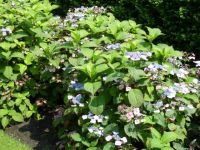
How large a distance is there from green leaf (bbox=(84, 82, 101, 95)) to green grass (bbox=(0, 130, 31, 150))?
1151 mm

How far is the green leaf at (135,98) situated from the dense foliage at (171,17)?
1891mm

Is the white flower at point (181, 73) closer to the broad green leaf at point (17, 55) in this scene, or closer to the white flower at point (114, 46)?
the white flower at point (114, 46)

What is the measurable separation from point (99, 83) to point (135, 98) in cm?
38

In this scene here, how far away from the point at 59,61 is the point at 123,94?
1.11m

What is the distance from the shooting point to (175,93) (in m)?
4.14

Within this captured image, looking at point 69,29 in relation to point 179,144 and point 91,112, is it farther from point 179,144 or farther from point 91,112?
point 179,144

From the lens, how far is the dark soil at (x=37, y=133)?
5022mm

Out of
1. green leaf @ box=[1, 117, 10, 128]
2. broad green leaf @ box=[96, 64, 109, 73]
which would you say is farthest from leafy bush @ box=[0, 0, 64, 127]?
broad green leaf @ box=[96, 64, 109, 73]

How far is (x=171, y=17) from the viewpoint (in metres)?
6.03

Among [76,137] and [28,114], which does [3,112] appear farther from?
[76,137]

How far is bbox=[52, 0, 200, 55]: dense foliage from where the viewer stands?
5.79 m

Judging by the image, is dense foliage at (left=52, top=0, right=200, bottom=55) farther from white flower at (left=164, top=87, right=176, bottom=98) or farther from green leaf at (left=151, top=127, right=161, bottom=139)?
green leaf at (left=151, top=127, right=161, bottom=139)

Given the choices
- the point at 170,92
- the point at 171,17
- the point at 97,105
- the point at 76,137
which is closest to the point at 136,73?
the point at 170,92

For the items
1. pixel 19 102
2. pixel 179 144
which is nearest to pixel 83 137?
pixel 179 144
